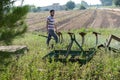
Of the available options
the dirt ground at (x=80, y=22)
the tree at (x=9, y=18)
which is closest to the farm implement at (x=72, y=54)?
the tree at (x=9, y=18)

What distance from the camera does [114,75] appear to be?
25.9ft

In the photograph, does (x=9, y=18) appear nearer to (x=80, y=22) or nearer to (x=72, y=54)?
(x=72, y=54)

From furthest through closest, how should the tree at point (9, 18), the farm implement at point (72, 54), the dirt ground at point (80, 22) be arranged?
the dirt ground at point (80, 22), the farm implement at point (72, 54), the tree at point (9, 18)

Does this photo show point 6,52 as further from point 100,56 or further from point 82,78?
point 100,56

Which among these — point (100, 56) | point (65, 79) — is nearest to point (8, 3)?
point (65, 79)

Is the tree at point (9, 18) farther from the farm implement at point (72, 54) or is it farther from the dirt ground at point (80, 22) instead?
the dirt ground at point (80, 22)

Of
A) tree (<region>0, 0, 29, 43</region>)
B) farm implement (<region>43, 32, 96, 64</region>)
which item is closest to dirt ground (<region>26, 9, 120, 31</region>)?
farm implement (<region>43, 32, 96, 64</region>)

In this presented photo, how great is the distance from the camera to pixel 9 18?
6.13 m

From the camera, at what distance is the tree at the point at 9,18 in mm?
6113

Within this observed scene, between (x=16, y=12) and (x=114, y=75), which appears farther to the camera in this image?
(x=114, y=75)

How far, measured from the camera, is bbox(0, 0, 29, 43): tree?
20.1 ft

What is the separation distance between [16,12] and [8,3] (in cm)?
21

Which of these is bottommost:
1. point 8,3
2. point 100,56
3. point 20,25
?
point 100,56

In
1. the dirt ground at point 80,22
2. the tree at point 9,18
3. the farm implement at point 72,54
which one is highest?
the tree at point 9,18
